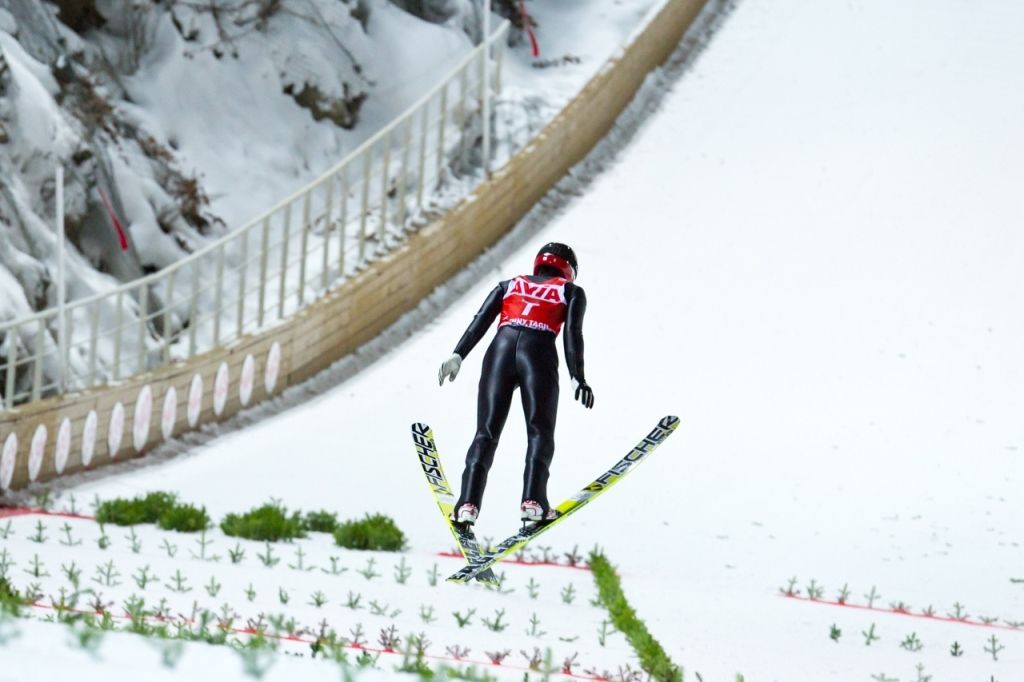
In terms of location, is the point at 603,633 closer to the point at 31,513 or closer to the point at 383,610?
the point at 383,610

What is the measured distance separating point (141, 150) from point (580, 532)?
7.57 m

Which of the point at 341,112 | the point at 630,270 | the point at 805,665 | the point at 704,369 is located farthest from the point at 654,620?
the point at 341,112

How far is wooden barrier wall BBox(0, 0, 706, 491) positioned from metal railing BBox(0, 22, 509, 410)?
0.72 feet

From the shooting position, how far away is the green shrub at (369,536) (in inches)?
372

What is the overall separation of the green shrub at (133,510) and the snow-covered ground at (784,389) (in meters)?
0.92

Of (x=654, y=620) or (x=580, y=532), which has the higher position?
(x=580, y=532)

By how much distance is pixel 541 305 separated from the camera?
600cm

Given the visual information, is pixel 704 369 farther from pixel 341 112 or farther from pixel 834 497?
pixel 341 112

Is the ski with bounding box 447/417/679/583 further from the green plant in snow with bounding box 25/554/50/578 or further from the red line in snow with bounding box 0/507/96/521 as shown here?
the red line in snow with bounding box 0/507/96/521

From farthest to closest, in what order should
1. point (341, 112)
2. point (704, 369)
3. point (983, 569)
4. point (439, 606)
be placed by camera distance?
point (341, 112) < point (704, 369) < point (983, 569) < point (439, 606)

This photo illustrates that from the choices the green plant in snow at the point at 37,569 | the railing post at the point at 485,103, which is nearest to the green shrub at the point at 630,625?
the green plant in snow at the point at 37,569

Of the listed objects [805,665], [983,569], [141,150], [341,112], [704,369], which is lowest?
[805,665]

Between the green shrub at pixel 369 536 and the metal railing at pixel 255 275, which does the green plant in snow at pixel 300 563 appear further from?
the metal railing at pixel 255 275

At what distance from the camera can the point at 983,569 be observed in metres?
10.8
